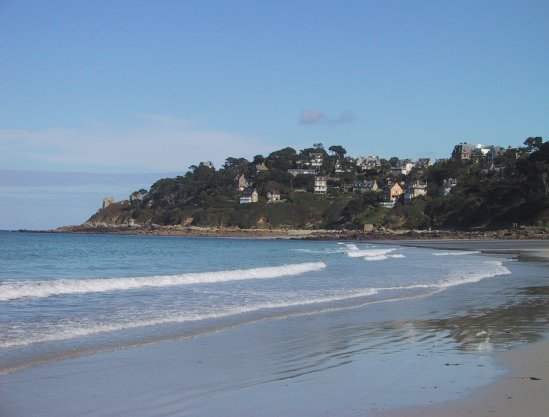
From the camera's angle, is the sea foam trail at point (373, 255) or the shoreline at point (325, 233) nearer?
the sea foam trail at point (373, 255)

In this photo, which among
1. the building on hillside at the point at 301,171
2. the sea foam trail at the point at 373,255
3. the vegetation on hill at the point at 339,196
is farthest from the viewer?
the building on hillside at the point at 301,171

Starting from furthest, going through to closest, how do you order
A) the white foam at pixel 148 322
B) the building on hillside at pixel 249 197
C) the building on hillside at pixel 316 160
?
1. the building on hillside at pixel 316 160
2. the building on hillside at pixel 249 197
3. the white foam at pixel 148 322

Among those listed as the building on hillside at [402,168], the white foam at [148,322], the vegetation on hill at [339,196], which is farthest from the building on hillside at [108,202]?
the white foam at [148,322]

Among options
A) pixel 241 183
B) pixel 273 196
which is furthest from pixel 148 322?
pixel 241 183

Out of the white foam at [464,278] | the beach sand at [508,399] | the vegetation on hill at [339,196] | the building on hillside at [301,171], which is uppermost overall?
the building on hillside at [301,171]

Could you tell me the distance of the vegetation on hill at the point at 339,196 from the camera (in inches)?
3312

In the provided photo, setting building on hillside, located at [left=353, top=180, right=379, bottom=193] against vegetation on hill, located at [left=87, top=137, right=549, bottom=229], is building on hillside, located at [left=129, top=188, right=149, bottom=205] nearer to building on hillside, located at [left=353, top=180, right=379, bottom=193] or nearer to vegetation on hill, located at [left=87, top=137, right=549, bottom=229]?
vegetation on hill, located at [left=87, top=137, right=549, bottom=229]

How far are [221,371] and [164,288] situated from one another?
1109 centimetres

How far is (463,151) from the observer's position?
154 m

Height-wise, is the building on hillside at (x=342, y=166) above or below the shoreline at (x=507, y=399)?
above

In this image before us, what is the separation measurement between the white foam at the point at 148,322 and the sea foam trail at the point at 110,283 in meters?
4.95

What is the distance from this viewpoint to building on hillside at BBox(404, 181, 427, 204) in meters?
116

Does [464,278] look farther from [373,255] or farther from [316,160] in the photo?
[316,160]

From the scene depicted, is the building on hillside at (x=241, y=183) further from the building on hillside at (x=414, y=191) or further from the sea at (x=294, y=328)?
the sea at (x=294, y=328)
